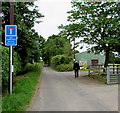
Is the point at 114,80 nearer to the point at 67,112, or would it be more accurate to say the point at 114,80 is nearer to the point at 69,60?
the point at 67,112

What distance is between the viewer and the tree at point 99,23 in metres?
12.5

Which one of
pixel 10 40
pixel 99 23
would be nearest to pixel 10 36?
pixel 10 40

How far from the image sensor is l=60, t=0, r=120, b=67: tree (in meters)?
12.5

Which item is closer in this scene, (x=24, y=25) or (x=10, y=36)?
(x=10, y=36)

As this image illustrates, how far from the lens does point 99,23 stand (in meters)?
12.7

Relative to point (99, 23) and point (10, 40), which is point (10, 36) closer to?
point (10, 40)

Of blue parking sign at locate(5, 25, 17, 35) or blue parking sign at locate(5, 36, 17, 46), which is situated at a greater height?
blue parking sign at locate(5, 25, 17, 35)

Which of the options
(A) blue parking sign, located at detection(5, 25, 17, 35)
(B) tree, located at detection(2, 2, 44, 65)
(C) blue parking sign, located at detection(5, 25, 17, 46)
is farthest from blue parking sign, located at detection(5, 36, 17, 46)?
(B) tree, located at detection(2, 2, 44, 65)

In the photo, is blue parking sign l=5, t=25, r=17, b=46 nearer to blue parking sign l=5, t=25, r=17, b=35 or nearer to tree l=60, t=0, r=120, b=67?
blue parking sign l=5, t=25, r=17, b=35

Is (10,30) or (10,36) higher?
(10,30)

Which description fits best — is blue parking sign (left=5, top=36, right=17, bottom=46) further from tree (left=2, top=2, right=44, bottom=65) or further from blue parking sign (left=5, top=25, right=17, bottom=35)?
tree (left=2, top=2, right=44, bottom=65)

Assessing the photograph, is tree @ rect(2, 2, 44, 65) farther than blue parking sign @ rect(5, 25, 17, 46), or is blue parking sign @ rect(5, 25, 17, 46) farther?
tree @ rect(2, 2, 44, 65)

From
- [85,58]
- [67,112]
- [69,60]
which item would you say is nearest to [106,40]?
[67,112]

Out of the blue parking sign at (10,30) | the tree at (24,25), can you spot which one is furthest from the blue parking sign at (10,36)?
the tree at (24,25)
